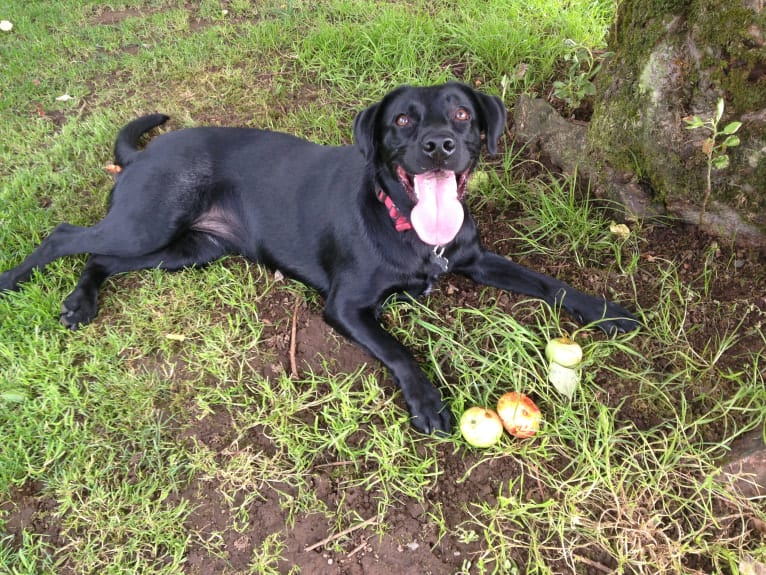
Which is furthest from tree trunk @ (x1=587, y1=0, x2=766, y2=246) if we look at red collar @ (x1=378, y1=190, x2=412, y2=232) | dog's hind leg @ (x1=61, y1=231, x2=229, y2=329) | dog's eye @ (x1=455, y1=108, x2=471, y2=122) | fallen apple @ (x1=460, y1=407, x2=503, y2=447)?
dog's hind leg @ (x1=61, y1=231, x2=229, y2=329)

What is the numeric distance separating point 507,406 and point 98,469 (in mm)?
1627

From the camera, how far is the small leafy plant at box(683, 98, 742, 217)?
203cm

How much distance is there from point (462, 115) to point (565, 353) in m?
1.12

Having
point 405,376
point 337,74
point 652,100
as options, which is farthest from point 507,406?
point 337,74

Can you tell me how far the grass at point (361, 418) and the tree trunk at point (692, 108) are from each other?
0.26 meters

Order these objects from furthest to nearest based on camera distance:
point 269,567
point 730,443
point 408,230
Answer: point 408,230 < point 730,443 < point 269,567

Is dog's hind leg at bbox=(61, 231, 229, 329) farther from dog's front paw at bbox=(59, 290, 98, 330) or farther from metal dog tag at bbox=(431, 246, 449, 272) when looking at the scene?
metal dog tag at bbox=(431, 246, 449, 272)

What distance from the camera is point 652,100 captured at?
96.0 inches

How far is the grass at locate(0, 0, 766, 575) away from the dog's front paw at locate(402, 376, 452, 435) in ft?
0.21

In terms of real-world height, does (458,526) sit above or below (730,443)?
below

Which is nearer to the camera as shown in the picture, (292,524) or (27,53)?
(292,524)

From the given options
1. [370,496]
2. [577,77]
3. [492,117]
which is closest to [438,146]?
[492,117]

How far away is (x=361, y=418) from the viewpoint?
2.21m

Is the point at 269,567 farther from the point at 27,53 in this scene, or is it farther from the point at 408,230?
the point at 27,53
